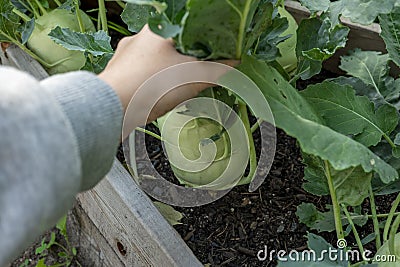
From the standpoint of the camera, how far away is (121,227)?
3.41 ft

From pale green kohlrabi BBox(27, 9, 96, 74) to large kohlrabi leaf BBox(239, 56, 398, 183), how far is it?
62 centimetres

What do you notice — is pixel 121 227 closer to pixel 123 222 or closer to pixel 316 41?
pixel 123 222

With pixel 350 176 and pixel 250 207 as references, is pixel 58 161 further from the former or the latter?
pixel 250 207

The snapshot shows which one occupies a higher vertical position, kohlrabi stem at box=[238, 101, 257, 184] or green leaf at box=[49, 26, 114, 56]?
green leaf at box=[49, 26, 114, 56]

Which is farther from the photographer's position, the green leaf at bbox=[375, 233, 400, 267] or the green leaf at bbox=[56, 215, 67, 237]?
the green leaf at bbox=[56, 215, 67, 237]

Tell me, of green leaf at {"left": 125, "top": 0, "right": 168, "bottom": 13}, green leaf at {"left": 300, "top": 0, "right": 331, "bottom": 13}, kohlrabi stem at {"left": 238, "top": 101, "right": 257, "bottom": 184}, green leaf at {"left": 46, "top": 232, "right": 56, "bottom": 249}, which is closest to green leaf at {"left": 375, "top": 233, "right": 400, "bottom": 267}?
kohlrabi stem at {"left": 238, "top": 101, "right": 257, "bottom": 184}

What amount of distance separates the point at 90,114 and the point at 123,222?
0.49m

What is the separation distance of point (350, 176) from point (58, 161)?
42cm

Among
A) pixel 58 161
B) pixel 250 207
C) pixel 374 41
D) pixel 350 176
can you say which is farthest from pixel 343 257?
pixel 374 41

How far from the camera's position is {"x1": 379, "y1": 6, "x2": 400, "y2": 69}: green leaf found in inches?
33.9

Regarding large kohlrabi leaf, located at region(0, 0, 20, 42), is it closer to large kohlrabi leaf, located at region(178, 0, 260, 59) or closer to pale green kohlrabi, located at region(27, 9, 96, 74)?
pale green kohlrabi, located at region(27, 9, 96, 74)

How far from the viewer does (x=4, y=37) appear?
1210 millimetres

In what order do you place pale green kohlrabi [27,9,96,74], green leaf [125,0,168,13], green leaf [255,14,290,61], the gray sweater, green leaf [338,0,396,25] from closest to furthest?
1. the gray sweater
2. green leaf [125,0,168,13]
3. green leaf [338,0,396,25]
4. green leaf [255,14,290,61]
5. pale green kohlrabi [27,9,96,74]

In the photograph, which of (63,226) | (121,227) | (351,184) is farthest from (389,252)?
(63,226)
